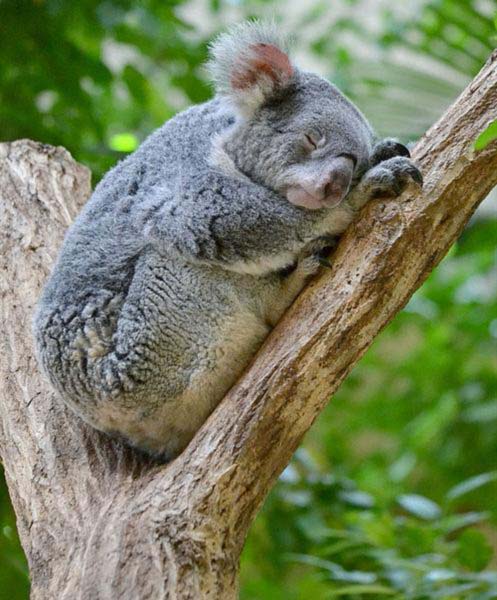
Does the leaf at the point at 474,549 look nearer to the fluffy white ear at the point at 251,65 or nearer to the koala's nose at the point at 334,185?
the koala's nose at the point at 334,185

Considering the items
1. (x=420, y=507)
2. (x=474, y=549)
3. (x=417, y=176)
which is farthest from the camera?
(x=420, y=507)

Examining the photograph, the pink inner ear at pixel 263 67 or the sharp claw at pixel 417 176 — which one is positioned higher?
the pink inner ear at pixel 263 67

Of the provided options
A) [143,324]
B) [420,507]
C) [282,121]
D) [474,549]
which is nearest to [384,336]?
[420,507]

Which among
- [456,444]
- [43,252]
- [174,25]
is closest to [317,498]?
[456,444]

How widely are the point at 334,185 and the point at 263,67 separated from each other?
0.60m

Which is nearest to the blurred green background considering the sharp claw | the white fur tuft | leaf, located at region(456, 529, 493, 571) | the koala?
leaf, located at region(456, 529, 493, 571)

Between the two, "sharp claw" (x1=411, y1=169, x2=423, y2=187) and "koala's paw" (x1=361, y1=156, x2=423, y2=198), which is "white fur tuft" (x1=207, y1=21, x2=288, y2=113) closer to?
"koala's paw" (x1=361, y1=156, x2=423, y2=198)

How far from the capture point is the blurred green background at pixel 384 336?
3.98 metres

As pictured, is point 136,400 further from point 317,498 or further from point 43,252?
point 317,498

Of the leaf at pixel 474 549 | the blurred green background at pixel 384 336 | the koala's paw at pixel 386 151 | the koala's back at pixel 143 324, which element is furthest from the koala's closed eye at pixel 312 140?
the leaf at pixel 474 549

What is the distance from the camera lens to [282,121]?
3.08 meters

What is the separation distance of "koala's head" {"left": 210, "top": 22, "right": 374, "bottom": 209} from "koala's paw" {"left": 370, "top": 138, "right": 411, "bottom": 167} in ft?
0.14

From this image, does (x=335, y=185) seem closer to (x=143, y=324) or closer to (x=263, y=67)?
(x=263, y=67)

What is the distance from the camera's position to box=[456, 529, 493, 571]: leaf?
3.53m
